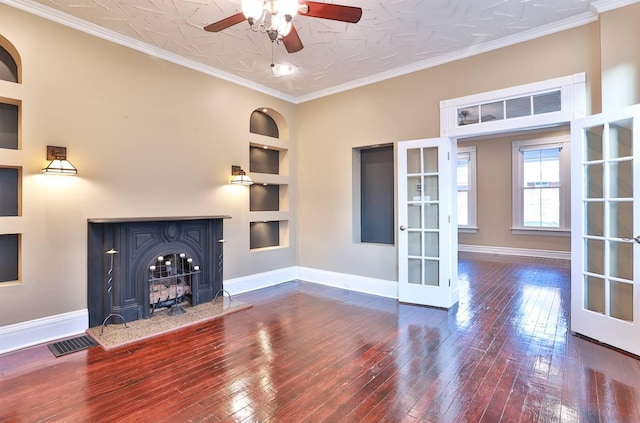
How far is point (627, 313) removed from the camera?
296 cm

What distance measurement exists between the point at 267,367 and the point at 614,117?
3807mm

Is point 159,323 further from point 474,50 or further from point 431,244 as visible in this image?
point 474,50

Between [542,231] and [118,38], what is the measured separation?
894 centimetres

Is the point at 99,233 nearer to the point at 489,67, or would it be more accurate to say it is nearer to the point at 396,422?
the point at 396,422

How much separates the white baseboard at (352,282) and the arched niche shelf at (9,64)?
4.44 meters

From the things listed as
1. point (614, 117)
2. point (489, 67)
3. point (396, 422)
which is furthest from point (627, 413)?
point (489, 67)

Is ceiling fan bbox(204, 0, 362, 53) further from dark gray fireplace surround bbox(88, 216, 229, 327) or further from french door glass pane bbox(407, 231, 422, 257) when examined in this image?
french door glass pane bbox(407, 231, 422, 257)

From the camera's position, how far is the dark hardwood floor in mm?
2135

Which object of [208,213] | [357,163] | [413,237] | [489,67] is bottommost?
[413,237]

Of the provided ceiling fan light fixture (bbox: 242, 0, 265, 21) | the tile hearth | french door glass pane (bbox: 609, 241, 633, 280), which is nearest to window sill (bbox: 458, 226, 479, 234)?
french door glass pane (bbox: 609, 241, 633, 280)

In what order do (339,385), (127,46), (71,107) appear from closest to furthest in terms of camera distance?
(339,385), (71,107), (127,46)

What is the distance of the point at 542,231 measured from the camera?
7.74 m

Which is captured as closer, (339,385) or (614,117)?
(339,385)

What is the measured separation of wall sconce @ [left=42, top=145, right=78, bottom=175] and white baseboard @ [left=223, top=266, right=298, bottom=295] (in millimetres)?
2378
